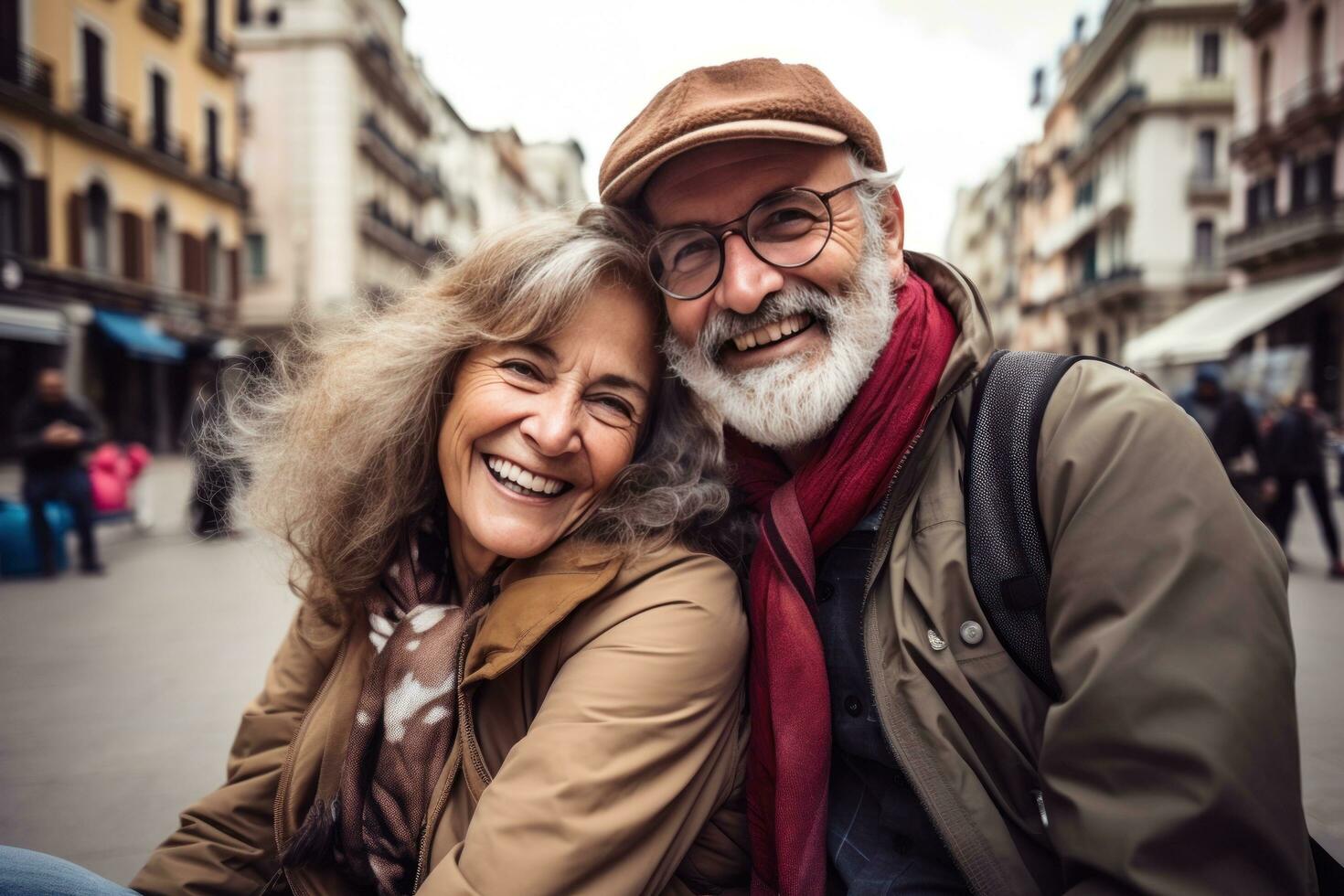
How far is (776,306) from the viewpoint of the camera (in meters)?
1.94

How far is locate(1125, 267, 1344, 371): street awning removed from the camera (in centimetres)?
1995

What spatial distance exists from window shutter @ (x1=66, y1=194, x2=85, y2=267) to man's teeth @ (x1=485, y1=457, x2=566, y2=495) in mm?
19970

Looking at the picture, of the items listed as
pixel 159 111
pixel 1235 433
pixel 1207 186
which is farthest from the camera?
pixel 1207 186

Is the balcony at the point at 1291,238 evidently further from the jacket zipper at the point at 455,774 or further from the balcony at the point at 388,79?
the balcony at the point at 388,79

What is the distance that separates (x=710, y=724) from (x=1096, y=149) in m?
42.5

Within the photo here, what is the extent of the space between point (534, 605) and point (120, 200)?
22330 mm

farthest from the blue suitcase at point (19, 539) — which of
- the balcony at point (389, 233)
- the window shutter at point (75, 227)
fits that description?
the balcony at point (389, 233)

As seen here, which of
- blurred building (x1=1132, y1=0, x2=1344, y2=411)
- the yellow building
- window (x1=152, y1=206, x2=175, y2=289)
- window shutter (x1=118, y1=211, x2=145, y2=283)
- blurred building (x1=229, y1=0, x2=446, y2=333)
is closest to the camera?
the yellow building

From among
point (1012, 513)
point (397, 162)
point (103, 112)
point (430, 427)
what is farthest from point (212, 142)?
point (1012, 513)

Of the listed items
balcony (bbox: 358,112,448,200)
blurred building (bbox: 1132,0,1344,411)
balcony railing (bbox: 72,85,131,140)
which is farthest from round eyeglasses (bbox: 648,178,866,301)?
balcony (bbox: 358,112,448,200)

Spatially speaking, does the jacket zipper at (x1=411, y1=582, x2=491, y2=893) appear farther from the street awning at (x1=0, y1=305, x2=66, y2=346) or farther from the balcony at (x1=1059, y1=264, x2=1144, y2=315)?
the balcony at (x1=1059, y1=264, x2=1144, y2=315)

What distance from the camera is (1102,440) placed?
1426mm

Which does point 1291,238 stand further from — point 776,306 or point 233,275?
point 233,275

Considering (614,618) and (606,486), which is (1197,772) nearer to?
(614,618)
